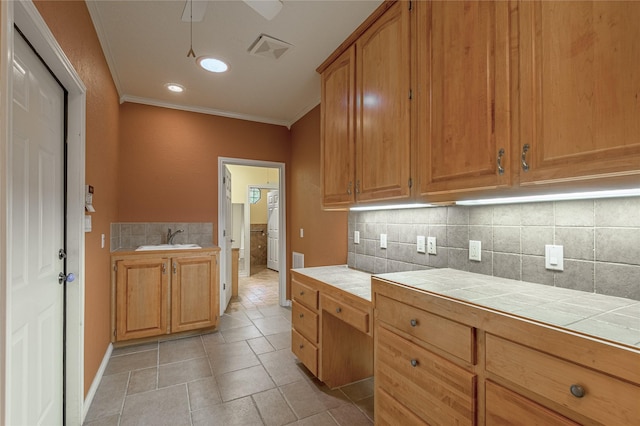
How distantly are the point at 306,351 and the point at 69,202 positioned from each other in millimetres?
1883

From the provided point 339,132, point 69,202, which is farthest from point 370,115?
point 69,202

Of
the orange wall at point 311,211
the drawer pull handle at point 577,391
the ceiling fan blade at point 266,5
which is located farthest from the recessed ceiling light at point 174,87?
the drawer pull handle at point 577,391

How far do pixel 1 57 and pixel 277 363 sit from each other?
2.51m

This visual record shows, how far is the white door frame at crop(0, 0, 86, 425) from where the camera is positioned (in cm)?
92

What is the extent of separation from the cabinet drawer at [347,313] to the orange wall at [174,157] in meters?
2.28

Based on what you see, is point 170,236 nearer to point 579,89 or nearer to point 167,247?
point 167,247

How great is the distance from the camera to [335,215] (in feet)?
10.1

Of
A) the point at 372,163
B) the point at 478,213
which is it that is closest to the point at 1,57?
the point at 372,163

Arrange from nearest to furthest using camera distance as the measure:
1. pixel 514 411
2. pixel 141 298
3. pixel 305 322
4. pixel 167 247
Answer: pixel 514 411 → pixel 305 322 → pixel 141 298 → pixel 167 247

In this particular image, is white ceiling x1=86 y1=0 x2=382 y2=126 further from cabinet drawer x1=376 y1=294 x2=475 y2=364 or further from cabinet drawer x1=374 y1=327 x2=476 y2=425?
cabinet drawer x1=374 y1=327 x2=476 y2=425

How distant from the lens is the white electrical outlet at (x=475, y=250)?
1.67 m

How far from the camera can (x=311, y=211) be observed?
11.9 ft

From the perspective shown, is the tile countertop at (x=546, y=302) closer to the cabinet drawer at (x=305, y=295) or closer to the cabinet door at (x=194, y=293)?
the cabinet drawer at (x=305, y=295)

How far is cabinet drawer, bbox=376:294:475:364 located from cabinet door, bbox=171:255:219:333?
2.26 m
